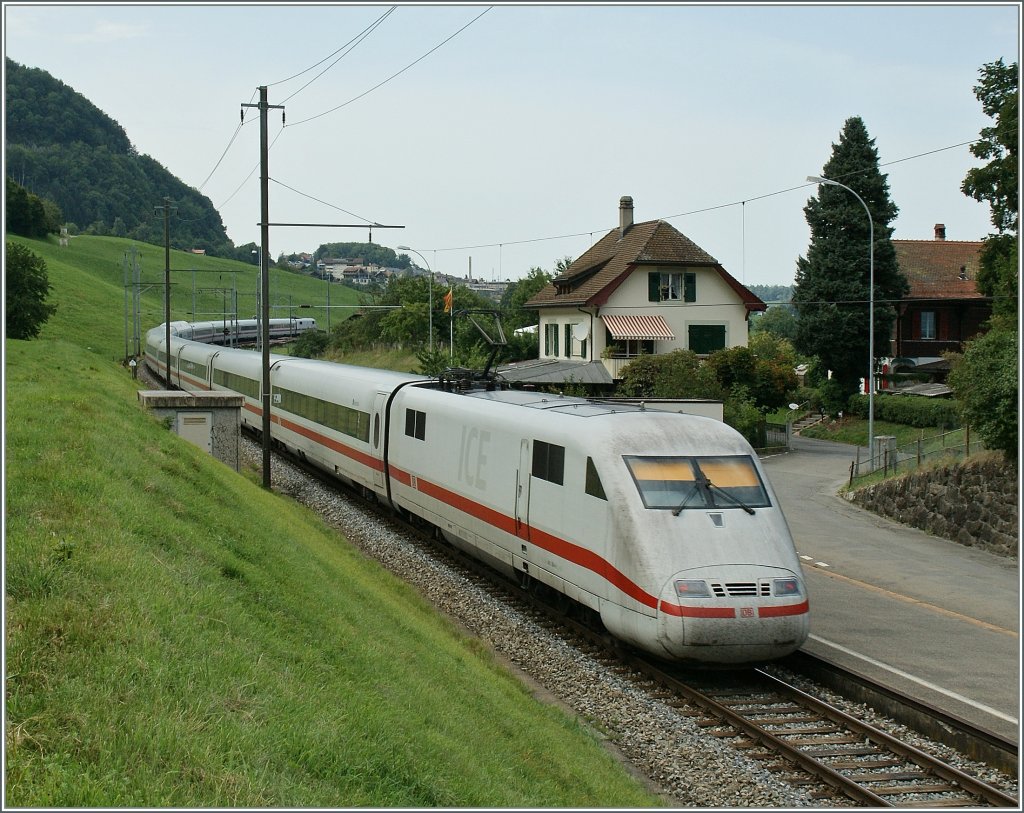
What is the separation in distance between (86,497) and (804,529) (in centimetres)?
1805

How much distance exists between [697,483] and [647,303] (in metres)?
36.9

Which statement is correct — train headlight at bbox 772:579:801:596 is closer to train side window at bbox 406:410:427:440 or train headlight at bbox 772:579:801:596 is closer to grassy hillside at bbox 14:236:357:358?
train side window at bbox 406:410:427:440

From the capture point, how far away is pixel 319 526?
68.4ft

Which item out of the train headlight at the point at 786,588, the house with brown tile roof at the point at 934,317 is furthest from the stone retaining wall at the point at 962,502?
the house with brown tile roof at the point at 934,317

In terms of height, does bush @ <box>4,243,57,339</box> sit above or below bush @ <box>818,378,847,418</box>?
above

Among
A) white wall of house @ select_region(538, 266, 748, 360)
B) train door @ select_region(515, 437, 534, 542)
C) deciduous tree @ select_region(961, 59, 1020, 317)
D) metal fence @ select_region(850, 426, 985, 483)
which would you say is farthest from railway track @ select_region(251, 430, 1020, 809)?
white wall of house @ select_region(538, 266, 748, 360)

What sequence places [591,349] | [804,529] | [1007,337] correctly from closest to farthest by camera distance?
[804,529], [1007,337], [591,349]

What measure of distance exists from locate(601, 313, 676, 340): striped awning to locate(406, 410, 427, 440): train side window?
26842mm

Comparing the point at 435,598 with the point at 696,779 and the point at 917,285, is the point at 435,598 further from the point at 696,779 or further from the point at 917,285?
the point at 917,285

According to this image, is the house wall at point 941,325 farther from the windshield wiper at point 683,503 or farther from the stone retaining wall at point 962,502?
the windshield wiper at point 683,503

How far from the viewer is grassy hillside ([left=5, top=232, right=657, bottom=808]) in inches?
225

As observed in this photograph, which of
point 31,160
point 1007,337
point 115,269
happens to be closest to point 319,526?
point 1007,337

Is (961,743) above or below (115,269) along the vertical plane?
below

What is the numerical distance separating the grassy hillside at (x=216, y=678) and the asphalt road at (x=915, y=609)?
451cm
